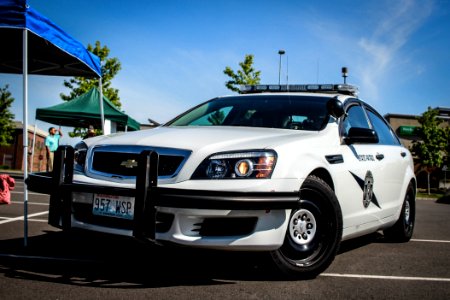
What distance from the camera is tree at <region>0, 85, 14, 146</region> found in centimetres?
4325

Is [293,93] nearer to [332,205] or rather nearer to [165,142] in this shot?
[332,205]

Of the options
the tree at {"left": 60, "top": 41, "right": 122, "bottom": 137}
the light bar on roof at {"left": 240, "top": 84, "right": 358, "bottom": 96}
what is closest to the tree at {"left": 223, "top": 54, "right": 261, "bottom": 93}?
the tree at {"left": 60, "top": 41, "right": 122, "bottom": 137}

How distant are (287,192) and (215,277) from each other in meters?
0.90

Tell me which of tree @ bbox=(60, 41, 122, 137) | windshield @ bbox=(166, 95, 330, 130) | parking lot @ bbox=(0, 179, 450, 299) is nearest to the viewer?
parking lot @ bbox=(0, 179, 450, 299)

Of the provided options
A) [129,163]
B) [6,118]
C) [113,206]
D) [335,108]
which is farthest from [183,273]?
[6,118]

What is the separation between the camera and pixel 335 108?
389cm

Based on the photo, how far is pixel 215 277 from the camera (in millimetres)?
3355

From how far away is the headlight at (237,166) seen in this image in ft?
9.84

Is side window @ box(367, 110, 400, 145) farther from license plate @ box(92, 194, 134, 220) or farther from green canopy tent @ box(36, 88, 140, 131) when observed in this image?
green canopy tent @ box(36, 88, 140, 131)

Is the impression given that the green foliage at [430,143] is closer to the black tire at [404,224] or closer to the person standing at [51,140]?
the person standing at [51,140]

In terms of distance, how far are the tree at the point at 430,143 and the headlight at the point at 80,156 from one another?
3709 cm

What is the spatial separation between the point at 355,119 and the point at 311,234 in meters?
1.67

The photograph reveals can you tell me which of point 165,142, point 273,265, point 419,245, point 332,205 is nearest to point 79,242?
point 165,142

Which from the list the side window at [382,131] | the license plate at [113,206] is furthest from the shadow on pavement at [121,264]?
the side window at [382,131]
